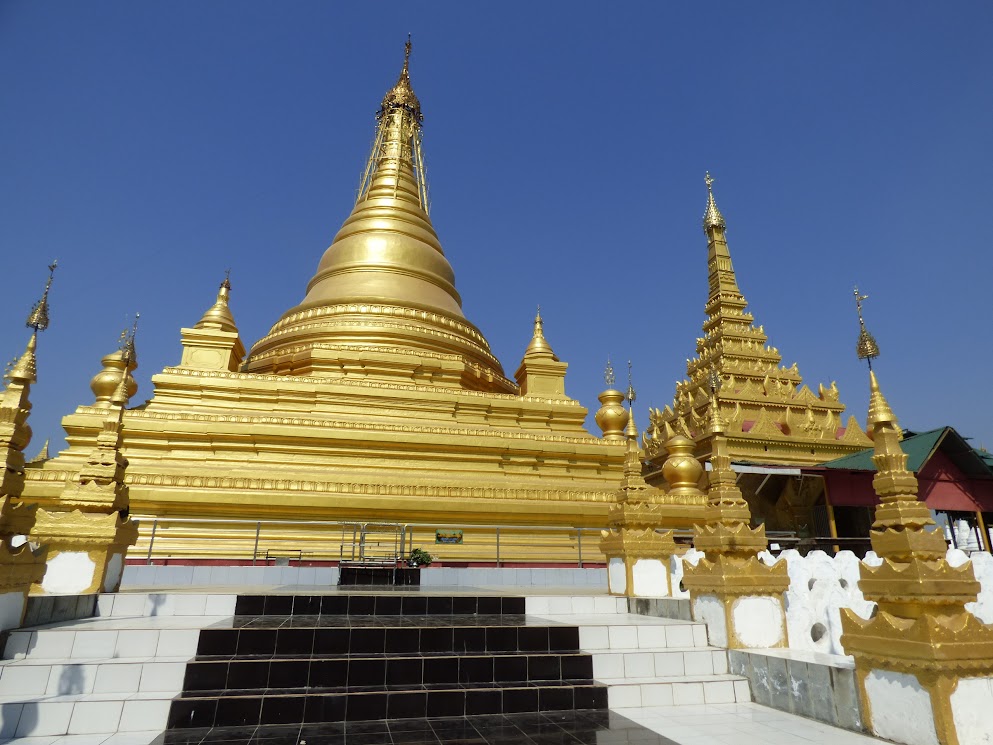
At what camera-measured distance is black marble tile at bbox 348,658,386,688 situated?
14.6ft

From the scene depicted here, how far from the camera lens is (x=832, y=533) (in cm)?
1493

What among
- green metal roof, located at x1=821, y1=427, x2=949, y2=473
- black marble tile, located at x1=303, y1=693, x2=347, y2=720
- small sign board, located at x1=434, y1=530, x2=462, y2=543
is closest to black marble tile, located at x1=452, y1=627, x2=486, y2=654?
black marble tile, located at x1=303, y1=693, x2=347, y2=720

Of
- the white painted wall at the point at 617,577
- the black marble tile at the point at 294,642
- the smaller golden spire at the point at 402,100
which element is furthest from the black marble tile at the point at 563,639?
the smaller golden spire at the point at 402,100

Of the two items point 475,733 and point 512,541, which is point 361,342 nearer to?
point 512,541

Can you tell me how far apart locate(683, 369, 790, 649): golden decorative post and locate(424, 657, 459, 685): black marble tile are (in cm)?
237

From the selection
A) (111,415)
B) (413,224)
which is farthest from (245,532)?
(413,224)

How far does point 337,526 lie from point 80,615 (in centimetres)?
626

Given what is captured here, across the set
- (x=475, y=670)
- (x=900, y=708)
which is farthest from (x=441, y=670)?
(x=900, y=708)

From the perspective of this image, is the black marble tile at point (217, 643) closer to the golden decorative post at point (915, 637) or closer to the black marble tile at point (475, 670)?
A: the black marble tile at point (475, 670)

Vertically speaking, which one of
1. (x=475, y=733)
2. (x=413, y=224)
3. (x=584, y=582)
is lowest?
(x=475, y=733)

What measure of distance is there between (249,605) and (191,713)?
2233 millimetres

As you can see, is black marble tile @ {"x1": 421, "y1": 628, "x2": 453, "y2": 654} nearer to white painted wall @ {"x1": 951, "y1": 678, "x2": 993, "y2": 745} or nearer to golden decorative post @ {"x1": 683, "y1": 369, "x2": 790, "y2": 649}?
golden decorative post @ {"x1": 683, "y1": 369, "x2": 790, "y2": 649}

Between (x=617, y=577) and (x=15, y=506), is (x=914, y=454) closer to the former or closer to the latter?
(x=617, y=577)

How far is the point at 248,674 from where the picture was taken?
171 inches
